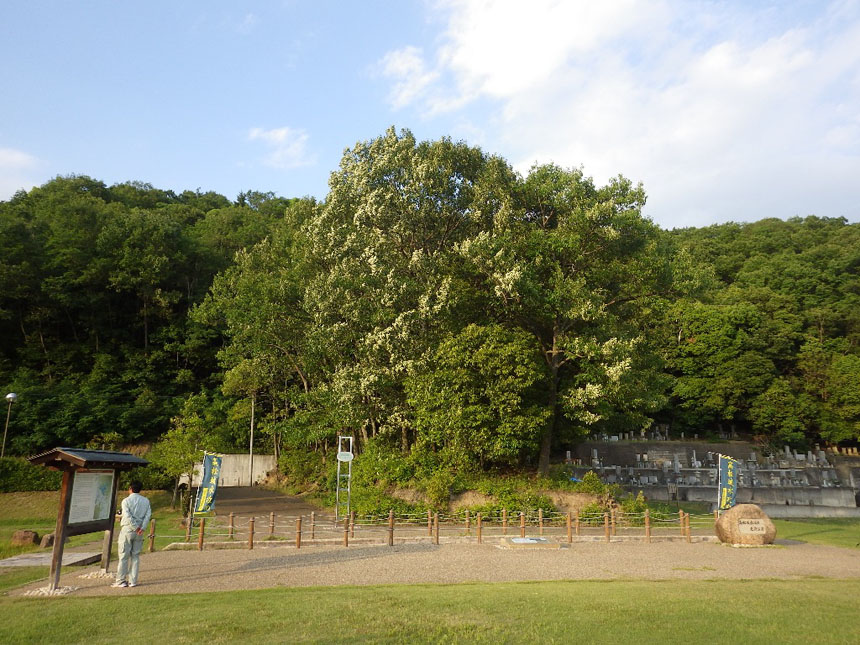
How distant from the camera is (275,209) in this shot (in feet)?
193

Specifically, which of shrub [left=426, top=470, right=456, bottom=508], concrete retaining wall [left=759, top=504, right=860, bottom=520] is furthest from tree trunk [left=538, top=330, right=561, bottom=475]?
concrete retaining wall [left=759, top=504, right=860, bottom=520]

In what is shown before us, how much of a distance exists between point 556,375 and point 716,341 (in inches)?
1354

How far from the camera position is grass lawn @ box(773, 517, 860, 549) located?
1872 cm

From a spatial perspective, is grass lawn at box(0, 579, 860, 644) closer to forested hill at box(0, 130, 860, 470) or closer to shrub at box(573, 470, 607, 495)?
shrub at box(573, 470, 607, 495)

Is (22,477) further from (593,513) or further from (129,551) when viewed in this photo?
(593,513)

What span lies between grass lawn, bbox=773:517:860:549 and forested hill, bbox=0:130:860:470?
6813 millimetres

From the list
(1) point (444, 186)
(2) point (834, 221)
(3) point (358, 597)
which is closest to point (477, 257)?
(1) point (444, 186)

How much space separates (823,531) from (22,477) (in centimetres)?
3484

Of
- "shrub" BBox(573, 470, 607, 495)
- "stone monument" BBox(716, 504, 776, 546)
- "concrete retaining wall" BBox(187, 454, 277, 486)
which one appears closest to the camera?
"stone monument" BBox(716, 504, 776, 546)

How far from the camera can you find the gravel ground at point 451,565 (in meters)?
10.6

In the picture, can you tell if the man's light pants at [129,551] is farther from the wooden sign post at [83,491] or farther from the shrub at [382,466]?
the shrub at [382,466]

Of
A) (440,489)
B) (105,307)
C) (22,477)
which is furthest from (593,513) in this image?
(105,307)

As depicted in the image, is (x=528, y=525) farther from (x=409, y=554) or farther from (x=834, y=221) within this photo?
(x=834, y=221)

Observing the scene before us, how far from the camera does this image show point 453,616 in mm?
7688
